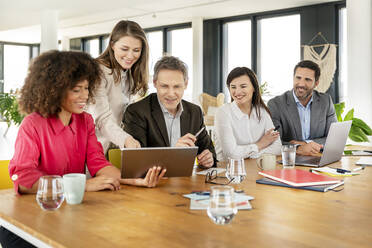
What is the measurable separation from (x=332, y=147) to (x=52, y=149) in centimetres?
161

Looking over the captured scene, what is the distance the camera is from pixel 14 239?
155cm

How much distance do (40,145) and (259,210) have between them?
3.28ft

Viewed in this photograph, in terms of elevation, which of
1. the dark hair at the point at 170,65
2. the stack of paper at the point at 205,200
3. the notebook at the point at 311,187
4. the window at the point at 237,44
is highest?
the window at the point at 237,44

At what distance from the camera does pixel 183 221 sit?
4.47 feet

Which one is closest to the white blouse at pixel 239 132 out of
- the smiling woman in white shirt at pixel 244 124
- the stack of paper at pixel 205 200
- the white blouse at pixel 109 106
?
the smiling woman in white shirt at pixel 244 124

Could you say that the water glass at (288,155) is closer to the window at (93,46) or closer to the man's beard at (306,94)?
the man's beard at (306,94)

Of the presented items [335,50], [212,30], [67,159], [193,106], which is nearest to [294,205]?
[67,159]

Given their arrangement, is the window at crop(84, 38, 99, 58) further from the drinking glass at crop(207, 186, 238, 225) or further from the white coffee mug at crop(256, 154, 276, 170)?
the drinking glass at crop(207, 186, 238, 225)

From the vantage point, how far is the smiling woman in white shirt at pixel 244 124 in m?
2.91

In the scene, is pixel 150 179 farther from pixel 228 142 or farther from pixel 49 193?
pixel 228 142

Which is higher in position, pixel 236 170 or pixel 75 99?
pixel 75 99

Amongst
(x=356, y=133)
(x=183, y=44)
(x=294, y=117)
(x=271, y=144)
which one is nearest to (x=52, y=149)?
(x=271, y=144)

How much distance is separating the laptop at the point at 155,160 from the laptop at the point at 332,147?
90cm

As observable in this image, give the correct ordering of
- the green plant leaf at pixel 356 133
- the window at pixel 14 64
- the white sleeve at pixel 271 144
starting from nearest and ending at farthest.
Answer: the white sleeve at pixel 271 144 → the green plant leaf at pixel 356 133 → the window at pixel 14 64
